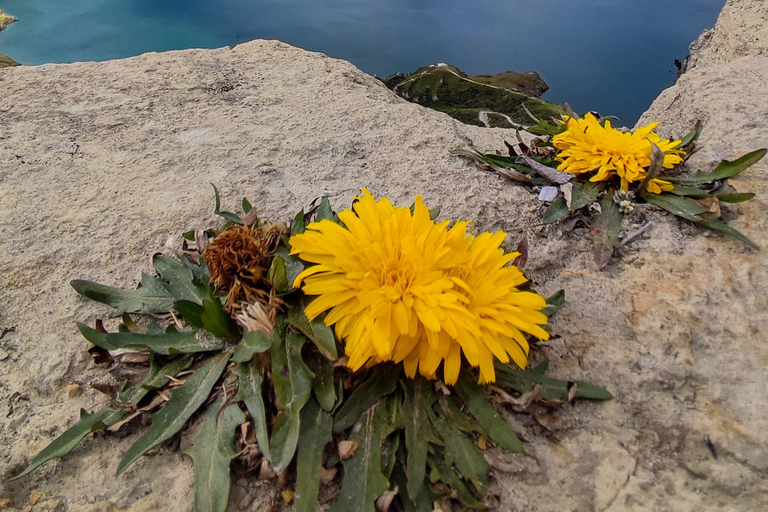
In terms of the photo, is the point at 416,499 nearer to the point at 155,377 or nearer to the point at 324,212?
the point at 155,377

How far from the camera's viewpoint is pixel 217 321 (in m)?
1.98

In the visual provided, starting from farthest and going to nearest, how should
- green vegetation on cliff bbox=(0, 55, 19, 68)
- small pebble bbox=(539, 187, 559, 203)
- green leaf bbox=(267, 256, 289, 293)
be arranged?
green vegetation on cliff bbox=(0, 55, 19, 68), small pebble bbox=(539, 187, 559, 203), green leaf bbox=(267, 256, 289, 293)

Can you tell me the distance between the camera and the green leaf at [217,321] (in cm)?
194

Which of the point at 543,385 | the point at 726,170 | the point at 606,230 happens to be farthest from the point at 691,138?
the point at 543,385

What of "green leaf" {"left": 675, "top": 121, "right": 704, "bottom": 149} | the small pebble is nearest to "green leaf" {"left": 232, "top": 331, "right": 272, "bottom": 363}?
the small pebble

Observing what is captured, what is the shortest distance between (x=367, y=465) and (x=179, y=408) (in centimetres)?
74

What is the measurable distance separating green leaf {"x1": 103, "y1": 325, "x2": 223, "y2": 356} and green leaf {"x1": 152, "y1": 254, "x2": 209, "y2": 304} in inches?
7.3

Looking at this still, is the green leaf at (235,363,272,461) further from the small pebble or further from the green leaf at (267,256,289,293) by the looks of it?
the small pebble

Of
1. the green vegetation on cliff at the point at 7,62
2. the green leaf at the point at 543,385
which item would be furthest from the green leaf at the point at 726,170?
the green vegetation on cliff at the point at 7,62

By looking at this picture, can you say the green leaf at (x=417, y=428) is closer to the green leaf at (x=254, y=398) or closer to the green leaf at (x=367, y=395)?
the green leaf at (x=367, y=395)

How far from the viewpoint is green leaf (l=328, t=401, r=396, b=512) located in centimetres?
172

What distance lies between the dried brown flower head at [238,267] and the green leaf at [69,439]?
1.98 ft

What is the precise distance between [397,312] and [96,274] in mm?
1777

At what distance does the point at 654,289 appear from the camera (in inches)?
100
